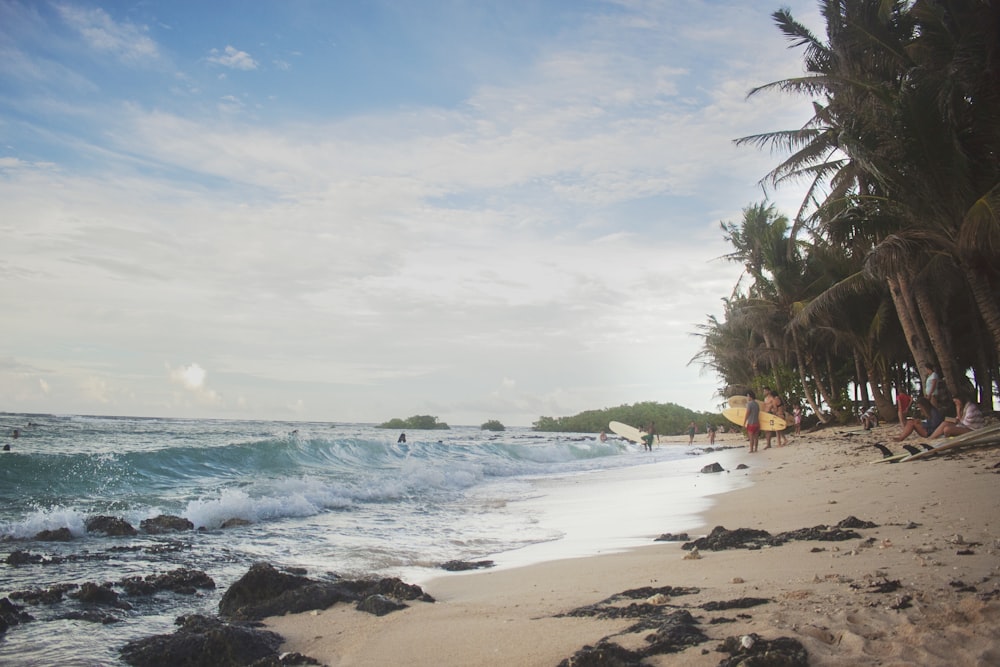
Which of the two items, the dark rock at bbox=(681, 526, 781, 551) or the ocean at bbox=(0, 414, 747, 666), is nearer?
the ocean at bbox=(0, 414, 747, 666)

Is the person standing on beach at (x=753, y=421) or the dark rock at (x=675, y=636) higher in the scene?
the person standing on beach at (x=753, y=421)

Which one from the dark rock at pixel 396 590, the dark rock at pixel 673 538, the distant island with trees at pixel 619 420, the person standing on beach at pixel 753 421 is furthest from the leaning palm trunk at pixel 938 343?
the distant island with trees at pixel 619 420

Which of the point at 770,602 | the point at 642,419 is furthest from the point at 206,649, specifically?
the point at 642,419

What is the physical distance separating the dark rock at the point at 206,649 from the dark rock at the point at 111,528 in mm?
4547

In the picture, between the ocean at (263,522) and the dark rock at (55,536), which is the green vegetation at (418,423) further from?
the dark rock at (55,536)

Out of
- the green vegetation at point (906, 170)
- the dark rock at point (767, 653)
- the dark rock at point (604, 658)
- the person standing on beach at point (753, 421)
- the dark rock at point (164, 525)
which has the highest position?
the green vegetation at point (906, 170)

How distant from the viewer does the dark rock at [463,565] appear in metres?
5.53

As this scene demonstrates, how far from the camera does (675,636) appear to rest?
2750mm

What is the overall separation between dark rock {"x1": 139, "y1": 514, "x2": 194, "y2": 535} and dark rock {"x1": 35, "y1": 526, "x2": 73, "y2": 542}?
2.53 feet

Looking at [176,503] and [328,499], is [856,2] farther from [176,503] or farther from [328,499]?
[176,503]

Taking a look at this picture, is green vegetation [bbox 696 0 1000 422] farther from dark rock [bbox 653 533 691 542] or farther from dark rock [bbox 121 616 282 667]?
dark rock [bbox 121 616 282 667]

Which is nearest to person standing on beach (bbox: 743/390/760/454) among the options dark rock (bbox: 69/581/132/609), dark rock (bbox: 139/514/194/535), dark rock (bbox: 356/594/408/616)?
dark rock (bbox: 139/514/194/535)

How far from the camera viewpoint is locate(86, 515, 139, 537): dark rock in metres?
7.34

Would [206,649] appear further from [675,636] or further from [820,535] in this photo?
[820,535]
